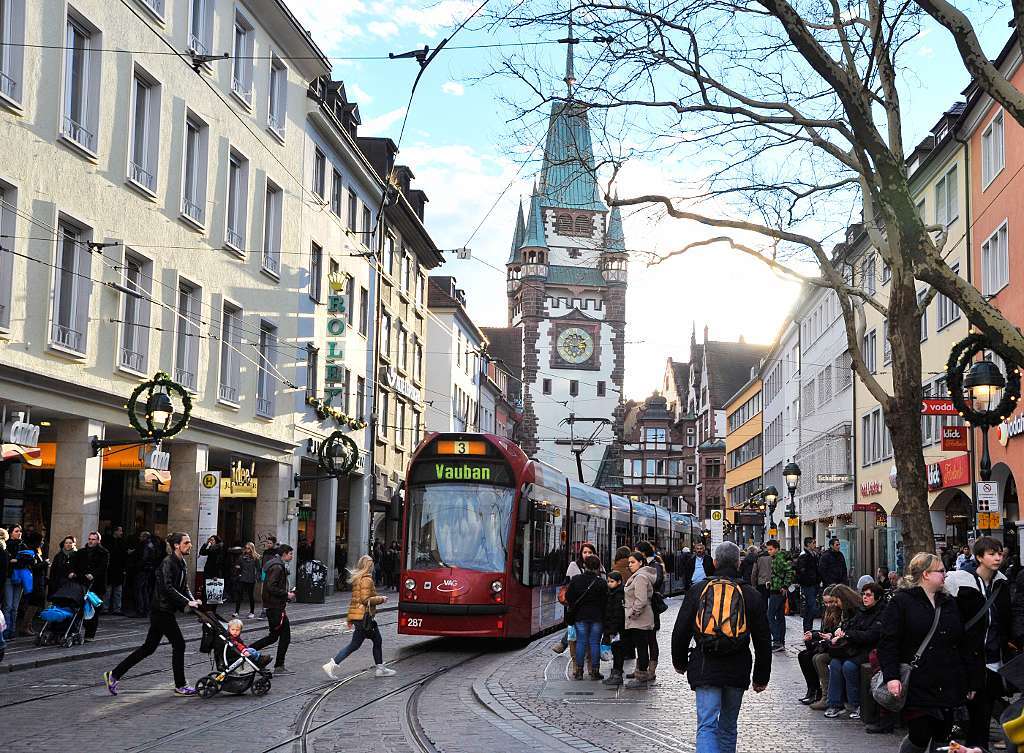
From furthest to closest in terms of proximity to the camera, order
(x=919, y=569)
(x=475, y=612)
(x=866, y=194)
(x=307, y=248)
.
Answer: (x=307, y=248) < (x=475, y=612) < (x=866, y=194) < (x=919, y=569)

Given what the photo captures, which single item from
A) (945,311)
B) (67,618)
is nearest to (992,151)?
(945,311)

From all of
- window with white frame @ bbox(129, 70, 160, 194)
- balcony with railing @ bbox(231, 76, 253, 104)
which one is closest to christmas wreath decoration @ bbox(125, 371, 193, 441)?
window with white frame @ bbox(129, 70, 160, 194)

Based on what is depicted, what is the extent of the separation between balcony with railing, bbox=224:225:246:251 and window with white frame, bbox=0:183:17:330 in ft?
33.1

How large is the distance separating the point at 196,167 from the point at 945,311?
21756mm

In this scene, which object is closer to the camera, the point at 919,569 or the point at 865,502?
the point at 919,569

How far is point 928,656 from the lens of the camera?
327 inches

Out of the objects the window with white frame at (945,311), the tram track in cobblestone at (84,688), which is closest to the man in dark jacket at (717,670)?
the tram track in cobblestone at (84,688)

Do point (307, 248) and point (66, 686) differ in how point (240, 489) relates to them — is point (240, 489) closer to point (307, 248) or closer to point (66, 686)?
point (307, 248)

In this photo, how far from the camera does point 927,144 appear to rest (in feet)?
136

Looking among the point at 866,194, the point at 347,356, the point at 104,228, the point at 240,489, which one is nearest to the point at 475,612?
the point at 866,194

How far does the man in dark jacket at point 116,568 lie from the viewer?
1051 inches

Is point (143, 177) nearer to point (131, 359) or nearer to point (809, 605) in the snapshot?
point (131, 359)

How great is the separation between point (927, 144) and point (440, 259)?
25.1 metres

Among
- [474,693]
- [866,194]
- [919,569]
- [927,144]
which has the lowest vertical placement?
[474,693]
